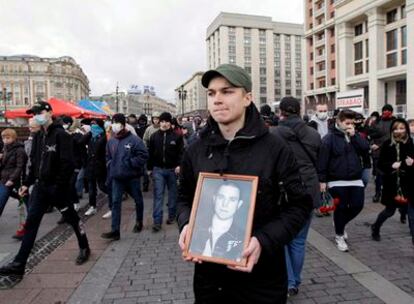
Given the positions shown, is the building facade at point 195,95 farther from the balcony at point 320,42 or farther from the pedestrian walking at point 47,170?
the pedestrian walking at point 47,170

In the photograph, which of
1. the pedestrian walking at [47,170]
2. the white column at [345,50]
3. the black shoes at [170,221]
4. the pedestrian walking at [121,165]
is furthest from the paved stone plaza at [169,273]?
the white column at [345,50]

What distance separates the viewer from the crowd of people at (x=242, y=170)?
1975 millimetres

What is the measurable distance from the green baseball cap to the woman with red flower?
158 inches

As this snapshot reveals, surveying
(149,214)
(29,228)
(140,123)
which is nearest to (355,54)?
(140,123)

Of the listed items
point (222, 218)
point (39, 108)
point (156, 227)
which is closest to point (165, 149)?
point (156, 227)

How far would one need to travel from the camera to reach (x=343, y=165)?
4.99 meters

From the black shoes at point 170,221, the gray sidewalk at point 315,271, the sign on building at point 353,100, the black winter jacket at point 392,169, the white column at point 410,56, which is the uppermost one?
the white column at point 410,56

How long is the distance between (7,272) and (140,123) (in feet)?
31.0

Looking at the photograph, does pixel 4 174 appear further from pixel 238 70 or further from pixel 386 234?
pixel 386 234

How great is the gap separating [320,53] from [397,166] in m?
64.8

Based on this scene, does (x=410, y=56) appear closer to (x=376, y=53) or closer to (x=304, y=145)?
(x=376, y=53)

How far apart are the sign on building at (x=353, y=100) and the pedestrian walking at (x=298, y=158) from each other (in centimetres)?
1455

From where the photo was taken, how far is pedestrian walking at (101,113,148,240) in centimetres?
616

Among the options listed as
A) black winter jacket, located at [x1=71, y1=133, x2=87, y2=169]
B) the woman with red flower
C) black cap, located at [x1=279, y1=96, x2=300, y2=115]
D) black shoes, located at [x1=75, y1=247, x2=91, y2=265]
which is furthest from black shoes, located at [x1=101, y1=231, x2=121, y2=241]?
the woman with red flower
